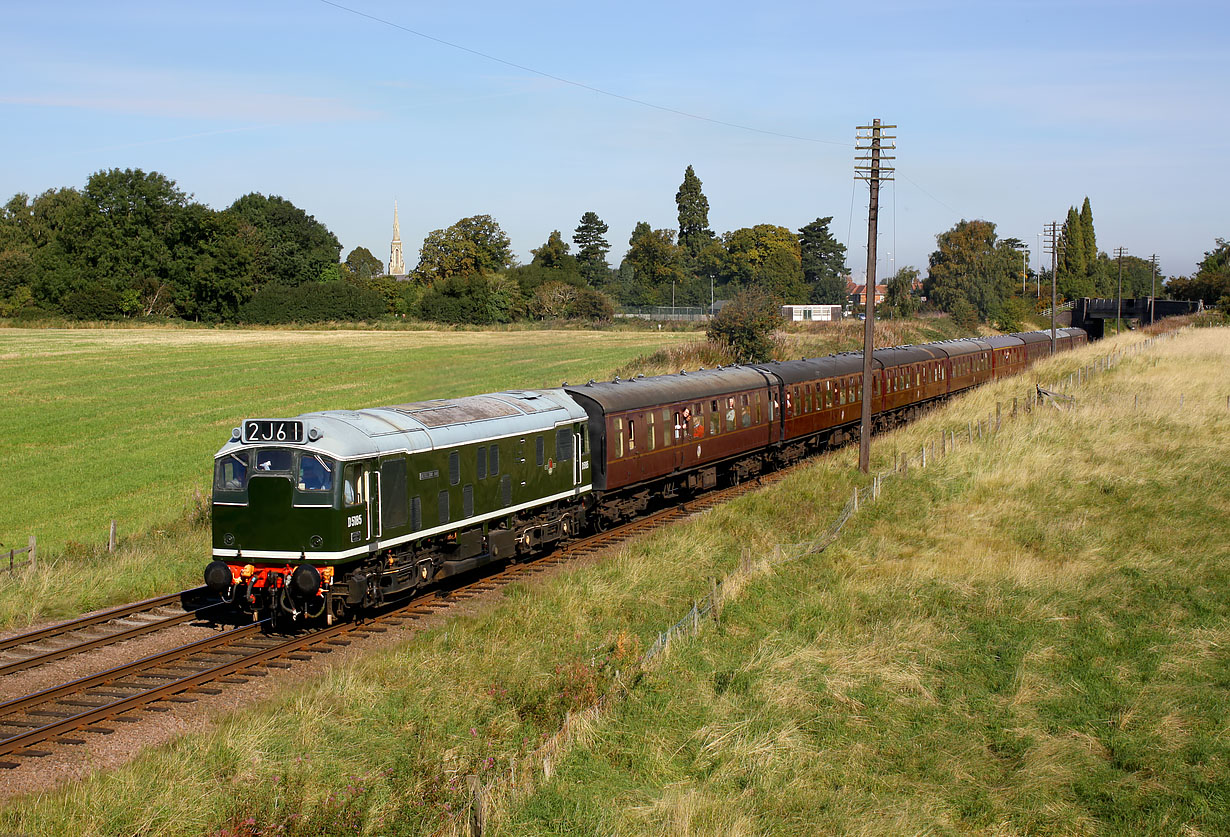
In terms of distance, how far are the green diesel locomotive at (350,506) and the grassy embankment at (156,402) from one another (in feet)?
15.2

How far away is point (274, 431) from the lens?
15938 millimetres

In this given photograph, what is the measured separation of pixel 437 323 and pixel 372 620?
299ft

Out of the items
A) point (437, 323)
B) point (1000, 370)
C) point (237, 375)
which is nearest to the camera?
point (1000, 370)

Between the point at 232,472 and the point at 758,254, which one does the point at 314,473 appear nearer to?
the point at 232,472

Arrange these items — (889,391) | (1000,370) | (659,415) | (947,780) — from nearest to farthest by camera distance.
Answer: (947,780) < (659,415) < (889,391) < (1000,370)

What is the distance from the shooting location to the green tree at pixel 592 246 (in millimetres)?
146875

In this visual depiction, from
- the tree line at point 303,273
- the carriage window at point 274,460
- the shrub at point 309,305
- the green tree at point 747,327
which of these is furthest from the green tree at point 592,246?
the carriage window at point 274,460

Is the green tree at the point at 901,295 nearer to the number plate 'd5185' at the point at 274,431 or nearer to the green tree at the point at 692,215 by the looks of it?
the green tree at the point at 692,215

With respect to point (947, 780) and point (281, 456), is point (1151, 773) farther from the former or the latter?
point (281, 456)

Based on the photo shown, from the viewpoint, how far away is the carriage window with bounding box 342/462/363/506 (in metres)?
15.6

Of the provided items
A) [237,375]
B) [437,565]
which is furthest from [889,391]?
[237,375]

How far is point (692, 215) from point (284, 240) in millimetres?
62545

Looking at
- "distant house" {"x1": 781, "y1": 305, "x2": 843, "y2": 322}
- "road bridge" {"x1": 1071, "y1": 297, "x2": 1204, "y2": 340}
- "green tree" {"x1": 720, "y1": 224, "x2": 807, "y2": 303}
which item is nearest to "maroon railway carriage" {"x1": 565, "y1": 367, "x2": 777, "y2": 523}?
"road bridge" {"x1": 1071, "y1": 297, "x2": 1204, "y2": 340}

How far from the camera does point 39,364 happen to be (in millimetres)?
67688
